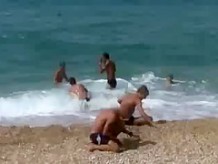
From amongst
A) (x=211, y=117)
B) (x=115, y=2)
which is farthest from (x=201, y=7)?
(x=211, y=117)

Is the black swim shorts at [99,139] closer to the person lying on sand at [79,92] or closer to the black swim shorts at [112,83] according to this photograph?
the person lying on sand at [79,92]

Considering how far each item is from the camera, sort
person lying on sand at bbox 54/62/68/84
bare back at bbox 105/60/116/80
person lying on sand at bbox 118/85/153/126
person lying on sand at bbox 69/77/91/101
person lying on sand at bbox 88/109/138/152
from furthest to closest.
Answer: person lying on sand at bbox 54/62/68/84, bare back at bbox 105/60/116/80, person lying on sand at bbox 69/77/91/101, person lying on sand at bbox 118/85/153/126, person lying on sand at bbox 88/109/138/152

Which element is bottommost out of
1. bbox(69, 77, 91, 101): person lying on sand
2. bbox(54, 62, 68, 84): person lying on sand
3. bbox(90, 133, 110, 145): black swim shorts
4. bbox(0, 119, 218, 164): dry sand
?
bbox(0, 119, 218, 164): dry sand

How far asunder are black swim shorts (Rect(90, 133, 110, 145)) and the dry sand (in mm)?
226

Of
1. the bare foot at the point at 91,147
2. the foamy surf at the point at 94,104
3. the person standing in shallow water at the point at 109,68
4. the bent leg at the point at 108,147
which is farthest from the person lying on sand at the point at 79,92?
the bent leg at the point at 108,147

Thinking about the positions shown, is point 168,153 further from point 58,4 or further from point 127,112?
point 58,4

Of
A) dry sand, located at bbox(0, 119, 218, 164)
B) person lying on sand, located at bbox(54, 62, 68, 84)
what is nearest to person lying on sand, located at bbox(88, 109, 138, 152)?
dry sand, located at bbox(0, 119, 218, 164)

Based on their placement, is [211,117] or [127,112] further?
[211,117]

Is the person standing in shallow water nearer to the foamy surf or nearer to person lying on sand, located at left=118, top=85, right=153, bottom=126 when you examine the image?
the foamy surf

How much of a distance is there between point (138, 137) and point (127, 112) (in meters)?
0.97

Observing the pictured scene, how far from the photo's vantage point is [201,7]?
36.5 m

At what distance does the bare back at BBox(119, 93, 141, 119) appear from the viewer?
12367mm

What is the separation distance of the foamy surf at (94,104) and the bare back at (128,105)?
214 cm

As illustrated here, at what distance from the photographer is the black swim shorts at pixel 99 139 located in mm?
11047
